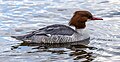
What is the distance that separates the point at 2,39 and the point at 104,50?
127 inches

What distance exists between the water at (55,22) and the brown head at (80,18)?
0.49 meters

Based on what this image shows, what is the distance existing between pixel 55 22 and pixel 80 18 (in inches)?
61.7

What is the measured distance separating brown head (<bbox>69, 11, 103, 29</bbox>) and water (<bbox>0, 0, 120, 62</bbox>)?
0.49 meters

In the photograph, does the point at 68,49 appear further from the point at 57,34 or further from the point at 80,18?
the point at 80,18

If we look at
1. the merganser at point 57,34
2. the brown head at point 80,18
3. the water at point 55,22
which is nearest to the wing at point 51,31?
the merganser at point 57,34

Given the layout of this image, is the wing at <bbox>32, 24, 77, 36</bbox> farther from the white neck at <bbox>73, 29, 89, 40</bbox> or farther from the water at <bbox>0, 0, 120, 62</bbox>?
the water at <bbox>0, 0, 120, 62</bbox>

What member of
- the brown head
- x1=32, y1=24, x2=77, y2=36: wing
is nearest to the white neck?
the brown head

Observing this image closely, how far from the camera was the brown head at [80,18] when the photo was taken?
15.3 metres

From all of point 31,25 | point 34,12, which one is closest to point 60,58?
point 31,25

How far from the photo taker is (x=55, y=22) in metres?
16.8

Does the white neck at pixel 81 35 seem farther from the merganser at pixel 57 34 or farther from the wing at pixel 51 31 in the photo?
the wing at pixel 51 31

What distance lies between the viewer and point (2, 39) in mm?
14664

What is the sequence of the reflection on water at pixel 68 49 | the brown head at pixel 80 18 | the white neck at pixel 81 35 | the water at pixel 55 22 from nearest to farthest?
the water at pixel 55 22, the reflection on water at pixel 68 49, the white neck at pixel 81 35, the brown head at pixel 80 18

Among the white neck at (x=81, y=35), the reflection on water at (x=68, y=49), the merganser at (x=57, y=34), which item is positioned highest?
the merganser at (x=57, y=34)
